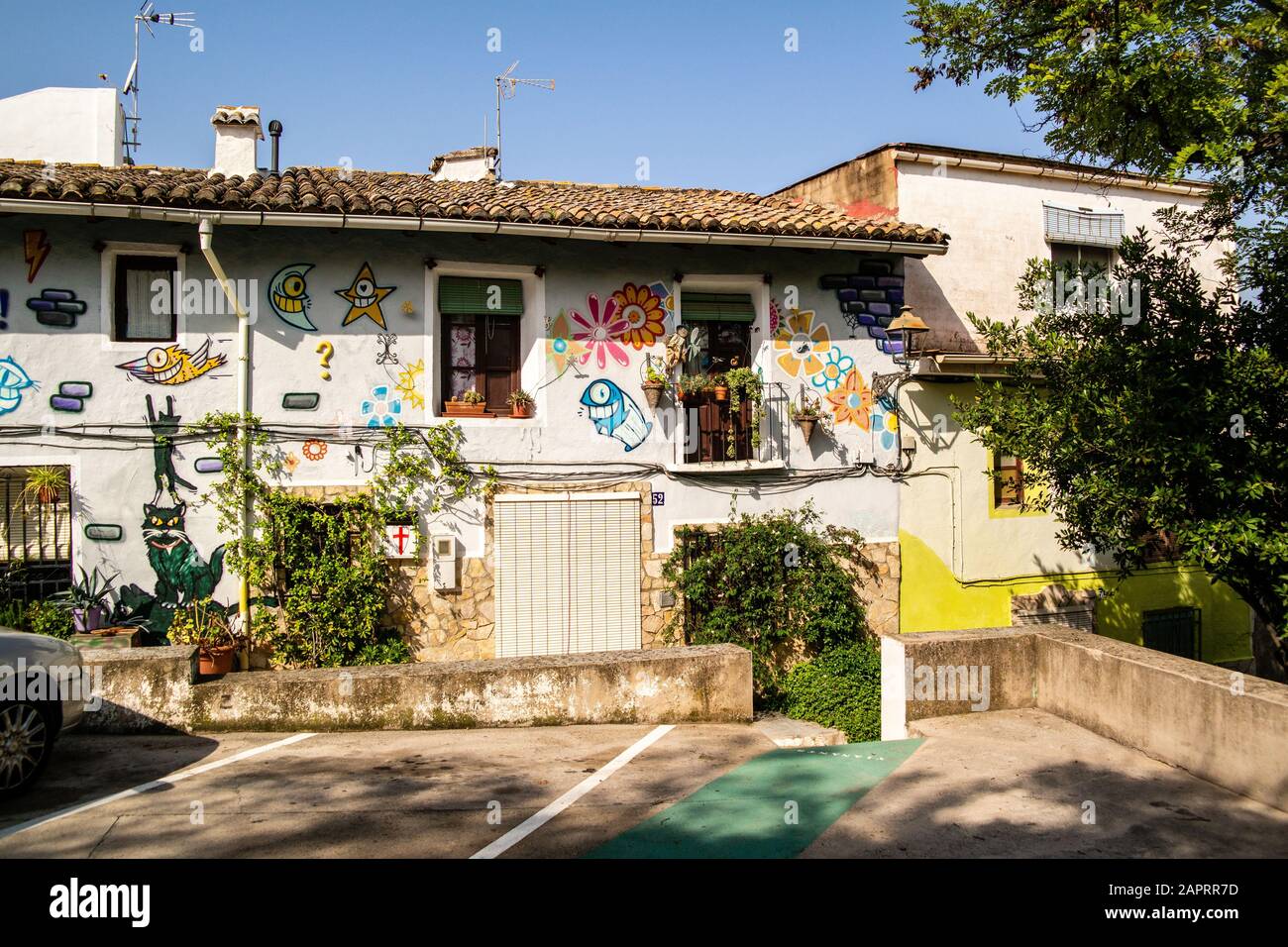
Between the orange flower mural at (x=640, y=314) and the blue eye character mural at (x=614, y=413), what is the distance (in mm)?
600

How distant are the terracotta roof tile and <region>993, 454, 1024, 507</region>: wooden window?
3.08 m

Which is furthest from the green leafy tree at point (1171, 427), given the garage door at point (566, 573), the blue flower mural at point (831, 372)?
the garage door at point (566, 573)

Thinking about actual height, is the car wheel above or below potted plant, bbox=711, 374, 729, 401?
below

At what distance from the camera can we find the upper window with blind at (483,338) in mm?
10109

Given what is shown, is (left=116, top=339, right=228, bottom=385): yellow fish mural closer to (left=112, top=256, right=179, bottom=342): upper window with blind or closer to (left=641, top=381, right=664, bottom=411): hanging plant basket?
(left=112, top=256, right=179, bottom=342): upper window with blind

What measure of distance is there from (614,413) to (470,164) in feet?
16.3

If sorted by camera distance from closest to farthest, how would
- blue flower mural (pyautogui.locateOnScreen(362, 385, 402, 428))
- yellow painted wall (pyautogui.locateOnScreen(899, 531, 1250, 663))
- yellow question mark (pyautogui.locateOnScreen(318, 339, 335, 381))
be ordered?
yellow question mark (pyautogui.locateOnScreen(318, 339, 335, 381)) → blue flower mural (pyautogui.locateOnScreen(362, 385, 402, 428)) → yellow painted wall (pyautogui.locateOnScreen(899, 531, 1250, 663))

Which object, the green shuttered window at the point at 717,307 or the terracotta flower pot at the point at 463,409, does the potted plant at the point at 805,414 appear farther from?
the terracotta flower pot at the point at 463,409

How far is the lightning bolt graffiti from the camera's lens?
9.03 meters

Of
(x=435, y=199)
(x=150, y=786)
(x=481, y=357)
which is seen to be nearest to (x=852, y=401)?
(x=481, y=357)

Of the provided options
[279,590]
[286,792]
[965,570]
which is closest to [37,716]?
[286,792]

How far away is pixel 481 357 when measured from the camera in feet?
34.0

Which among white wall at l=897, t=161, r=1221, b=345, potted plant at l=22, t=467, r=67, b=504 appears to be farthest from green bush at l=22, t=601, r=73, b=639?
white wall at l=897, t=161, r=1221, b=345

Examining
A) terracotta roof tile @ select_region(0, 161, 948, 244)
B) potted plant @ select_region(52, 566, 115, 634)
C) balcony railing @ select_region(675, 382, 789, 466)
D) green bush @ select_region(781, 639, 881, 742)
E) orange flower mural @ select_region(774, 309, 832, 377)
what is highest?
terracotta roof tile @ select_region(0, 161, 948, 244)
